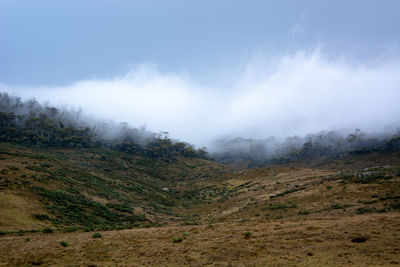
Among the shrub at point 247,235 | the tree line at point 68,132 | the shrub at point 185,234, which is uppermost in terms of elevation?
the tree line at point 68,132

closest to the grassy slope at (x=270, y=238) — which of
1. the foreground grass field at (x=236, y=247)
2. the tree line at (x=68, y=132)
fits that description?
the foreground grass field at (x=236, y=247)

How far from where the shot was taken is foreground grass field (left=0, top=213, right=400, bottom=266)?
10461 millimetres

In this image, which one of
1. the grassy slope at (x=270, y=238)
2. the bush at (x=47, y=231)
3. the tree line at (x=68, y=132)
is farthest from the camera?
the tree line at (x=68, y=132)

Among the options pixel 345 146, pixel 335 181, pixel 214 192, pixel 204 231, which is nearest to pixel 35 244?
pixel 204 231

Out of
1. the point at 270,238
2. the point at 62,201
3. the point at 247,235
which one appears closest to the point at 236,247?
the point at 247,235

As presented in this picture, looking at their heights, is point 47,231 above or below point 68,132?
below

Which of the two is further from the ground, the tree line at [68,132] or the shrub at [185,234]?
the tree line at [68,132]

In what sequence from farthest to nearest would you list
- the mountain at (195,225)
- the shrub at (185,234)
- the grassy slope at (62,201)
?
1. the grassy slope at (62,201)
2. the shrub at (185,234)
3. the mountain at (195,225)

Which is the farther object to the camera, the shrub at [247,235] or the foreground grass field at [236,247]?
the shrub at [247,235]

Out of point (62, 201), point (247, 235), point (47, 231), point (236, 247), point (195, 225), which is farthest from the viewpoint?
point (62, 201)

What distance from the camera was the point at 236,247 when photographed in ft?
41.5

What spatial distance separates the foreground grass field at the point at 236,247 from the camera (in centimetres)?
1046

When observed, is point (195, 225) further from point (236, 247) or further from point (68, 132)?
A: point (68, 132)

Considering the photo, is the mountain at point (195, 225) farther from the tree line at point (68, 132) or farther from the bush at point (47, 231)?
the tree line at point (68, 132)
